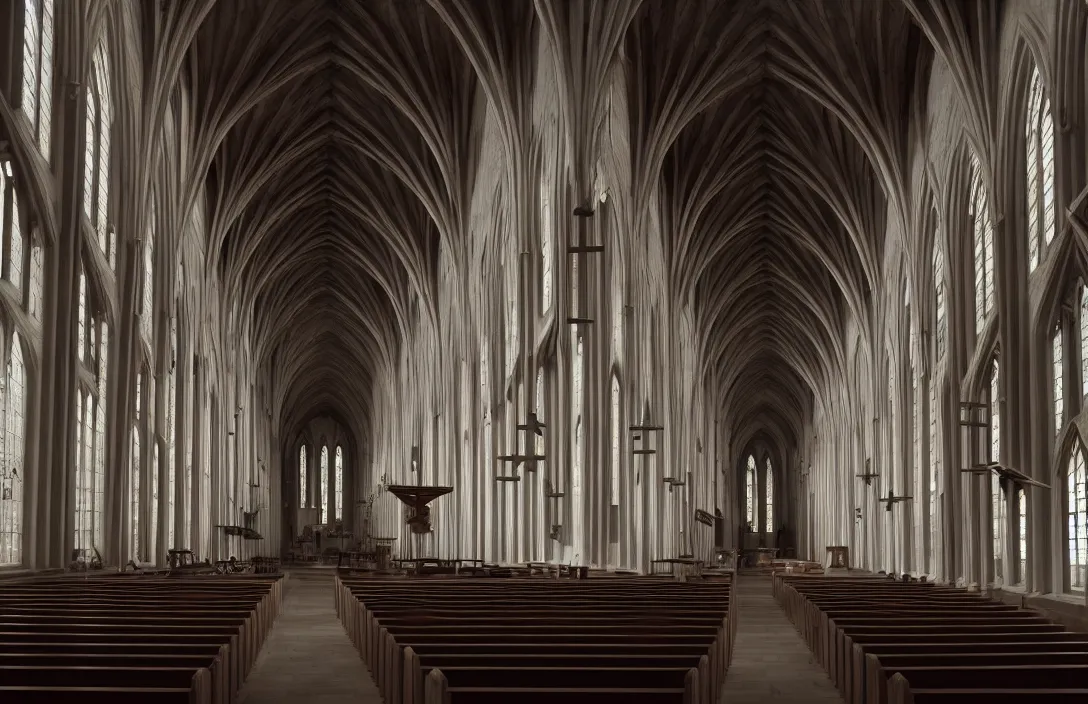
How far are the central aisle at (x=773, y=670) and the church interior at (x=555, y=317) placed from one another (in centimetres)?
13

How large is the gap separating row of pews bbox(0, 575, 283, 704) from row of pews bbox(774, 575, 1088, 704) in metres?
3.47

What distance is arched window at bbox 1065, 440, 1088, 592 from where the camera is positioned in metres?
18.8

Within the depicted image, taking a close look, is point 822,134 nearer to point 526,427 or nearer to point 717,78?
point 717,78

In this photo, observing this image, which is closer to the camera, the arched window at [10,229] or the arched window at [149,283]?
the arched window at [10,229]

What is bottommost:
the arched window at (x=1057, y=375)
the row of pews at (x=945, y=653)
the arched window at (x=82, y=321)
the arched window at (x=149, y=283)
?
the row of pews at (x=945, y=653)

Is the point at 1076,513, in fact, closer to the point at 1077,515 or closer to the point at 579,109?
the point at 1077,515

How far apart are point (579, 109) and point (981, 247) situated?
909 centimetres

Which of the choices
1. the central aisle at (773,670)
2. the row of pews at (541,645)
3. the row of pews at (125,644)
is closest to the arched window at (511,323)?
the central aisle at (773,670)

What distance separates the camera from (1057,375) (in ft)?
65.9

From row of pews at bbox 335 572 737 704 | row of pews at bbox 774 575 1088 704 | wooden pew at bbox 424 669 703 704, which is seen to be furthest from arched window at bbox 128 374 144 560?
wooden pew at bbox 424 669 703 704

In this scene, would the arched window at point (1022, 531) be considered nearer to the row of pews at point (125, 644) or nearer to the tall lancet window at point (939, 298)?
the tall lancet window at point (939, 298)

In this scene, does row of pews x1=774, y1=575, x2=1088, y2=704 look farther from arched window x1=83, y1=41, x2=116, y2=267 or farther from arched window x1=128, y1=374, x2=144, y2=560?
arched window x1=128, y1=374, x2=144, y2=560

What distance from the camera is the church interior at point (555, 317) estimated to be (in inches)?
368

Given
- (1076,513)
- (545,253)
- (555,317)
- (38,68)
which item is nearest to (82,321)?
(38,68)
